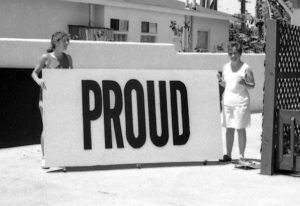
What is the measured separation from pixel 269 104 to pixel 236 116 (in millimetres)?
609

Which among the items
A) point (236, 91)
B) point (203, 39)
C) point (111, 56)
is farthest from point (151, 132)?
point (203, 39)

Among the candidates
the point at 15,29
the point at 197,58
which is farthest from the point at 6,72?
the point at 15,29

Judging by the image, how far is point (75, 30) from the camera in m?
19.9

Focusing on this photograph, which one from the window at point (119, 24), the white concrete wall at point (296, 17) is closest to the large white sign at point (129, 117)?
the white concrete wall at point (296, 17)

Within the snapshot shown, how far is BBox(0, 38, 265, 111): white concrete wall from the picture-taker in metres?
9.93

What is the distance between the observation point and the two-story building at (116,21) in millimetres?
18677

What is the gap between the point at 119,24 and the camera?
22.7 meters

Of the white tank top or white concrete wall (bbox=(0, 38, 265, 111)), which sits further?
white concrete wall (bbox=(0, 38, 265, 111))

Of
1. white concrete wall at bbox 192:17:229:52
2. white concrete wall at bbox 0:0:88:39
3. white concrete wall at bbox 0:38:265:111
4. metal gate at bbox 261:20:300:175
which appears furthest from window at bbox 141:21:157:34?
metal gate at bbox 261:20:300:175

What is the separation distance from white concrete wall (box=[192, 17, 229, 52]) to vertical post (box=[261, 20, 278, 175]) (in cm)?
1907

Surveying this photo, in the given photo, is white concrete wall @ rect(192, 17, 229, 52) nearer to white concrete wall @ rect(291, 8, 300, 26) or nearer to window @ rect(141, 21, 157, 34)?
window @ rect(141, 21, 157, 34)

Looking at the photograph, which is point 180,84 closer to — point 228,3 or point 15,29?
point 15,29

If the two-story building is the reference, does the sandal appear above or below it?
below

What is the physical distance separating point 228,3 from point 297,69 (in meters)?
35.8
